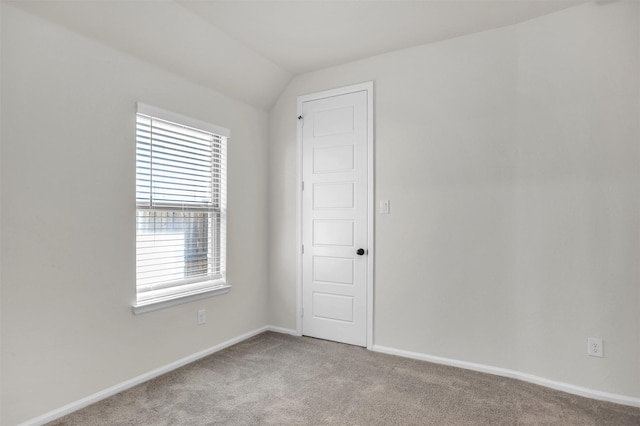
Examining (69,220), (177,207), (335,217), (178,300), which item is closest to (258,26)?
(177,207)

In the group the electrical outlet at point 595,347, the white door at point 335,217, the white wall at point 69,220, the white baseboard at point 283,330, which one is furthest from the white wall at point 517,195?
the white wall at point 69,220

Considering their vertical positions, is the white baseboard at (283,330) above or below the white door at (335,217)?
below

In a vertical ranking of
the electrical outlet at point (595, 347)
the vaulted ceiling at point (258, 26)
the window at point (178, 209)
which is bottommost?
the electrical outlet at point (595, 347)

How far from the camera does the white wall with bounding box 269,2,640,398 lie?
8.02 ft

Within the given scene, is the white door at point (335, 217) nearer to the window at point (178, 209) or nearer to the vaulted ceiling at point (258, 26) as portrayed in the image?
the vaulted ceiling at point (258, 26)

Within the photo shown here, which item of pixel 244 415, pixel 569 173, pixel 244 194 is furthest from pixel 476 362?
pixel 244 194

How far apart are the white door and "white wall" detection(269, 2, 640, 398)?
166 mm

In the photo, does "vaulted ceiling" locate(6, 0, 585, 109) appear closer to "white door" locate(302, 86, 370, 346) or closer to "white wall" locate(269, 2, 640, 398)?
"white wall" locate(269, 2, 640, 398)

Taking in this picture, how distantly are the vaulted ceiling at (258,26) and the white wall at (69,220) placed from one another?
0.12 meters

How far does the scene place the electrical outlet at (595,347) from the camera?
247cm

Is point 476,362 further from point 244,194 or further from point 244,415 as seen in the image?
point 244,194

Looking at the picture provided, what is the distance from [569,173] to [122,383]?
343 cm

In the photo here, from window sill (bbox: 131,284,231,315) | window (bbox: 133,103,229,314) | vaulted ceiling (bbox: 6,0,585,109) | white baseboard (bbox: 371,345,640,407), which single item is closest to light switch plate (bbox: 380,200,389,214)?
white baseboard (bbox: 371,345,640,407)

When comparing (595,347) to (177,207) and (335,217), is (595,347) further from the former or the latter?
(177,207)
